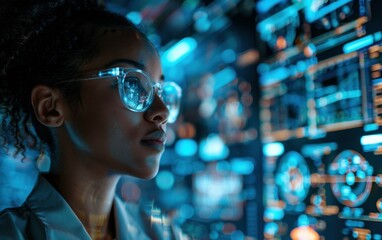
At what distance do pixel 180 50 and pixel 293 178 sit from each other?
1064 millimetres

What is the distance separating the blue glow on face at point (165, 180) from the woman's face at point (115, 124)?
1.21 meters

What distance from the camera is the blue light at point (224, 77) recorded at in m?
1.88

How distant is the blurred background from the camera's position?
1.16 m

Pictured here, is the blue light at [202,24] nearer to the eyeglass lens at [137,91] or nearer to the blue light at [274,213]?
the blue light at [274,213]

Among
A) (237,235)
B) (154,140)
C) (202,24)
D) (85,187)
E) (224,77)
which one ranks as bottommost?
(237,235)

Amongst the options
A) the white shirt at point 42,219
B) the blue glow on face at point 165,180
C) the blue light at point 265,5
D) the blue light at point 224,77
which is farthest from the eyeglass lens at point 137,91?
the blue glow on face at point 165,180

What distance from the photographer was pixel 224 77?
6.37 feet

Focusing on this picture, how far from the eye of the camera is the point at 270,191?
5.08ft

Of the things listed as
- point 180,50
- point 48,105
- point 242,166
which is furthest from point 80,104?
point 180,50

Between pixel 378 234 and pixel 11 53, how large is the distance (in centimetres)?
100

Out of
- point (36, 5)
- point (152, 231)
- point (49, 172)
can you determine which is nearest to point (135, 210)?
point (152, 231)

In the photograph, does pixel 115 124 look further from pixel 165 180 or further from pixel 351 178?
pixel 165 180

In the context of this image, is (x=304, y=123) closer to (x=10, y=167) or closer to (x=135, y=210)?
(x=135, y=210)

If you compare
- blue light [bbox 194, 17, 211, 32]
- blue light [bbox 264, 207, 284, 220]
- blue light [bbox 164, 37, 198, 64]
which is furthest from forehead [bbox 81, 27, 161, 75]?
blue light [bbox 164, 37, 198, 64]
